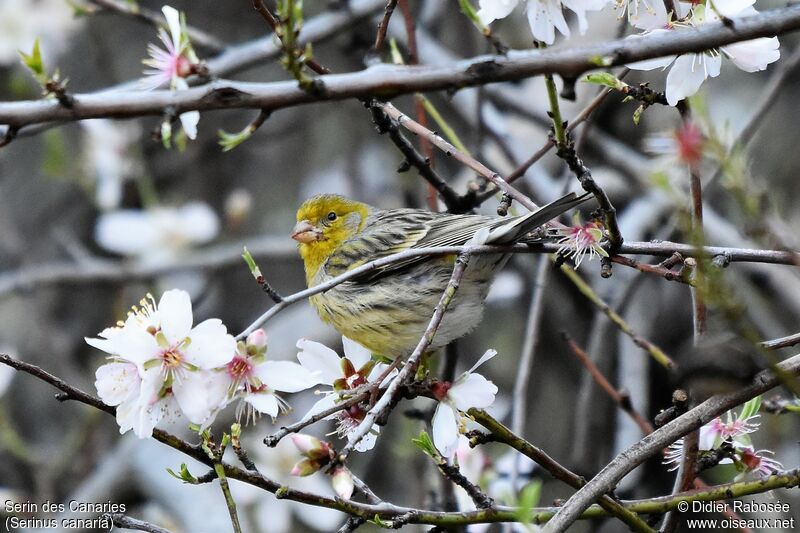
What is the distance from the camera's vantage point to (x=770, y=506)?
108 inches

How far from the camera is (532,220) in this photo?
101 inches

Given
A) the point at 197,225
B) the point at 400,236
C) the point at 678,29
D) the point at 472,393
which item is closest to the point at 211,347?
the point at 472,393

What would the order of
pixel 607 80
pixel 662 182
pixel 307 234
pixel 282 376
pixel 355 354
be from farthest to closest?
pixel 307 234
pixel 355 354
pixel 282 376
pixel 607 80
pixel 662 182

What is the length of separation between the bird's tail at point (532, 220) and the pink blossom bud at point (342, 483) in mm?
869

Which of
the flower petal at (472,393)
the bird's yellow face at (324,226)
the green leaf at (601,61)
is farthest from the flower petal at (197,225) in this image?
the green leaf at (601,61)

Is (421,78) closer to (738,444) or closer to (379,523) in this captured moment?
(379,523)

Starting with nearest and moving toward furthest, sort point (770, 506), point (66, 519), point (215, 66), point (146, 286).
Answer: point (770, 506), point (215, 66), point (66, 519), point (146, 286)

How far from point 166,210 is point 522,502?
15.4ft

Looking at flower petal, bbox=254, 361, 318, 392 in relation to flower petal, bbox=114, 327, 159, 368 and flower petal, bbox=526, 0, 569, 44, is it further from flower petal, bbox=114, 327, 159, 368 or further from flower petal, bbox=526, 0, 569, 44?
flower petal, bbox=526, 0, 569, 44

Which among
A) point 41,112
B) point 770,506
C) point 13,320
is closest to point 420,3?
point 13,320

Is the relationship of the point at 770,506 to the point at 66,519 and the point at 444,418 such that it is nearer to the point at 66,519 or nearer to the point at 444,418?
the point at 444,418

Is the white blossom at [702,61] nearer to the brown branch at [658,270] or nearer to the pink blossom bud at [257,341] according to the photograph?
the brown branch at [658,270]

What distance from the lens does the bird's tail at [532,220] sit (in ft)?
8.18

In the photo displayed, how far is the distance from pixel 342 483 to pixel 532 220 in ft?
3.26
